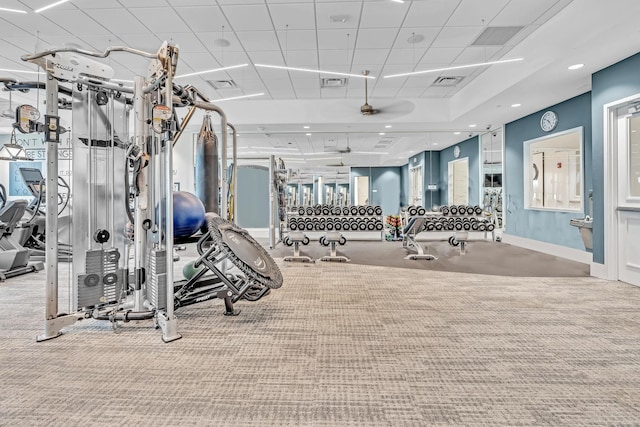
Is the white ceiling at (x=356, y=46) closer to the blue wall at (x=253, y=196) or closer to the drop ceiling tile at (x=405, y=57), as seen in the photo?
the drop ceiling tile at (x=405, y=57)

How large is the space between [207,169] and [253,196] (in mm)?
4636

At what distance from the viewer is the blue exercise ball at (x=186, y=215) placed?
3126 millimetres

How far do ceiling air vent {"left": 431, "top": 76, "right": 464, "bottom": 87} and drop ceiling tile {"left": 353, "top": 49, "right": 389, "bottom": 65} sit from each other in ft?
4.39

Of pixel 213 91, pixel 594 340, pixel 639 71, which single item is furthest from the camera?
pixel 213 91

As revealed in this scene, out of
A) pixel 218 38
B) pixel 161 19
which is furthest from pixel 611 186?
pixel 161 19

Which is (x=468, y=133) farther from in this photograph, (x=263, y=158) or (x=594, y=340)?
(x=594, y=340)

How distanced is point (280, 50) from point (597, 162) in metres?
4.48

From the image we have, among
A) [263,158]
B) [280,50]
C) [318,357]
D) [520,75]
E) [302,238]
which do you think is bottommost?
[318,357]

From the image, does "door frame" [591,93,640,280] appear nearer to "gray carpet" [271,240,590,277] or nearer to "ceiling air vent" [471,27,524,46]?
"gray carpet" [271,240,590,277]

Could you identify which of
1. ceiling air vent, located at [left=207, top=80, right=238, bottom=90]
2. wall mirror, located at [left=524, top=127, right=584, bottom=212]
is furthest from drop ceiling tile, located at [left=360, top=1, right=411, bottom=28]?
wall mirror, located at [left=524, top=127, right=584, bottom=212]

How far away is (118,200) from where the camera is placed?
3.05m

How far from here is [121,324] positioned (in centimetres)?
282

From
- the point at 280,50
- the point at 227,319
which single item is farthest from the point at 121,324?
the point at 280,50

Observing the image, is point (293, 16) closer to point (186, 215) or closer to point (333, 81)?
point (333, 81)
